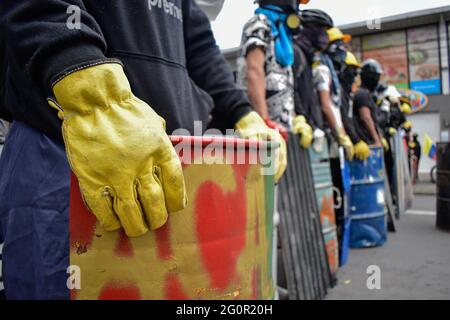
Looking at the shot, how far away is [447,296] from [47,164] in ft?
7.92

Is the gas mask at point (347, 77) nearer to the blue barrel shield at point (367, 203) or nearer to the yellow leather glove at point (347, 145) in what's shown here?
the blue barrel shield at point (367, 203)

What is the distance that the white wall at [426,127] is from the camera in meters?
13.8

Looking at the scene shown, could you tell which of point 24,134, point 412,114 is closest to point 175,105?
point 24,134

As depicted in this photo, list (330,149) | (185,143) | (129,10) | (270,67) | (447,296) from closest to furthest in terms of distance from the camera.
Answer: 1. (185,143)
2. (129,10)
3. (447,296)
4. (270,67)
5. (330,149)

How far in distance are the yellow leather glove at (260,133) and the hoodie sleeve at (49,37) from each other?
67 cm

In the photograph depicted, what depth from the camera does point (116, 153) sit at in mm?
707

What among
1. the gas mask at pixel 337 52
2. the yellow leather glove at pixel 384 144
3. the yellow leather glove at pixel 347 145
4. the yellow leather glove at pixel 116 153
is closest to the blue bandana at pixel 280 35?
the yellow leather glove at pixel 347 145

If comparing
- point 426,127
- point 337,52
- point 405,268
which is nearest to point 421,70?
point 426,127

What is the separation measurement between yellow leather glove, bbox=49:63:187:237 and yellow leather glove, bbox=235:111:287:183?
0.64 meters

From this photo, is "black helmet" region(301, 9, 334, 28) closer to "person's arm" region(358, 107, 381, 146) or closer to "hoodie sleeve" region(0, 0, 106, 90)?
"person's arm" region(358, 107, 381, 146)

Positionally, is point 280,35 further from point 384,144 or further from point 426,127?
point 426,127

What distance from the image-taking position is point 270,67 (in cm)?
263

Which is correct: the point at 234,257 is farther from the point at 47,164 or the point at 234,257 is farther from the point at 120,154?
the point at 47,164

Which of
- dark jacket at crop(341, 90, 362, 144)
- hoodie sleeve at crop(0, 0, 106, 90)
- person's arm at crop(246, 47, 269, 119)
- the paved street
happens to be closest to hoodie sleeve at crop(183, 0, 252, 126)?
hoodie sleeve at crop(0, 0, 106, 90)
